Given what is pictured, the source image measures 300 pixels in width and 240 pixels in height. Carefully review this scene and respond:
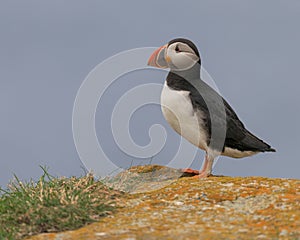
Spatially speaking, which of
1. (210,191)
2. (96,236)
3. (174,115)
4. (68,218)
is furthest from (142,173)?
(96,236)

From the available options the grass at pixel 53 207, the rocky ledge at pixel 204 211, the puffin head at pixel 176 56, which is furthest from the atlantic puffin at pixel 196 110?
the grass at pixel 53 207

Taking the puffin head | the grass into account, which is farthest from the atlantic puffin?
the grass

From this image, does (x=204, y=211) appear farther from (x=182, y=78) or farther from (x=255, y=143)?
(x=255, y=143)

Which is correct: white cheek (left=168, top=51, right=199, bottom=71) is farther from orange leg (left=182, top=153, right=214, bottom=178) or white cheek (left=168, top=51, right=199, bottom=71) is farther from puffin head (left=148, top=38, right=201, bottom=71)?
orange leg (left=182, top=153, right=214, bottom=178)

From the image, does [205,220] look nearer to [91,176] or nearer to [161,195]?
[161,195]

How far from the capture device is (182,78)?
9.53 meters

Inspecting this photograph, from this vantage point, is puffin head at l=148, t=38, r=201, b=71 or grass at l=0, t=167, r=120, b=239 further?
puffin head at l=148, t=38, r=201, b=71

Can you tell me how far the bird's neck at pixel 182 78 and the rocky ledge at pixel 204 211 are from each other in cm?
201

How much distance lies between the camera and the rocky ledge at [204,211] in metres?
5.39

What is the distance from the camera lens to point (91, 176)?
7.69m

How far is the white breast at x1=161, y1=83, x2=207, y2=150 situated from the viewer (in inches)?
357

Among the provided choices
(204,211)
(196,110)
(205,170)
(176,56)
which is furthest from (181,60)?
(204,211)

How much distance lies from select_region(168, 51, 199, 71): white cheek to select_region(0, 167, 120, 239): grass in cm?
319

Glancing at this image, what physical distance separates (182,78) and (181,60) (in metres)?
0.35
